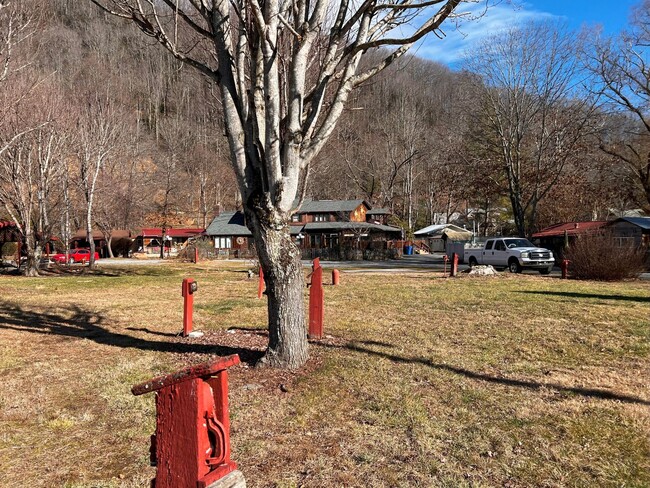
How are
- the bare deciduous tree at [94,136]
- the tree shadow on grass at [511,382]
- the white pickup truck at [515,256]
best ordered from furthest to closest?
the bare deciduous tree at [94,136] < the white pickup truck at [515,256] < the tree shadow on grass at [511,382]

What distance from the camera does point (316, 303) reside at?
6.88 m

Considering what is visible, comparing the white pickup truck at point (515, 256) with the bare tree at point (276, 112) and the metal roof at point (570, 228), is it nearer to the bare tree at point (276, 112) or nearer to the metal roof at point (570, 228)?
the metal roof at point (570, 228)

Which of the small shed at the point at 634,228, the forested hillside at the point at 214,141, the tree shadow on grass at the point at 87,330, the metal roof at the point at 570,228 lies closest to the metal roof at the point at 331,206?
the forested hillside at the point at 214,141

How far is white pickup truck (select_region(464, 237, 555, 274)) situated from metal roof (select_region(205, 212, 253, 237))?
35706mm

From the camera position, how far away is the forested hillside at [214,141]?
19.5m

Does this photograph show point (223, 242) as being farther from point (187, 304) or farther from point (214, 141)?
point (187, 304)

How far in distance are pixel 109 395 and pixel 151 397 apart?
0.49 metres

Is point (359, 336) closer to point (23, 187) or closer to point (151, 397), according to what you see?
point (151, 397)

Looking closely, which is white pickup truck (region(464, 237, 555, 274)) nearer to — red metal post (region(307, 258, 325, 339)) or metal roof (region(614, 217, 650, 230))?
metal roof (region(614, 217, 650, 230))

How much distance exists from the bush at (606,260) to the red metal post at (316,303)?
15.3 metres

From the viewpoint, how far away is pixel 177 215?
7344cm

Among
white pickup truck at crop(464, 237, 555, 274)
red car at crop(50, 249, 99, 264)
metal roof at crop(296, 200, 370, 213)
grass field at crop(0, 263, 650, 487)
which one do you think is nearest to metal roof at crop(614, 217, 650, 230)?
white pickup truck at crop(464, 237, 555, 274)

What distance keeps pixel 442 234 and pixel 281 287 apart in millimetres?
52424

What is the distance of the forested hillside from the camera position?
19.5m
